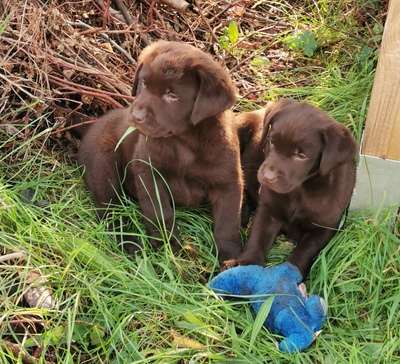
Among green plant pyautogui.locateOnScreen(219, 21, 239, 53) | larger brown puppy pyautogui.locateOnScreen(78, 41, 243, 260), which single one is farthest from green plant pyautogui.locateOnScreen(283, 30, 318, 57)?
larger brown puppy pyautogui.locateOnScreen(78, 41, 243, 260)

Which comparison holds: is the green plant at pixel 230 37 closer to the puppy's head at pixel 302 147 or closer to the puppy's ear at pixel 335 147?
the puppy's head at pixel 302 147

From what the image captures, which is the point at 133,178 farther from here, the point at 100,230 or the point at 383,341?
the point at 383,341

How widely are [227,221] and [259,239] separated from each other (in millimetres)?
202

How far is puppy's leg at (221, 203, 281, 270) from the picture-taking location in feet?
12.0

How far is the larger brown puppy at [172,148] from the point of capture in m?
3.37

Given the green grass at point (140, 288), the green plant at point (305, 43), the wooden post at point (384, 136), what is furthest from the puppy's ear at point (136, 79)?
the green plant at point (305, 43)

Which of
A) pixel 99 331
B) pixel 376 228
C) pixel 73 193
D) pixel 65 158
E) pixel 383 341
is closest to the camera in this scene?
pixel 99 331

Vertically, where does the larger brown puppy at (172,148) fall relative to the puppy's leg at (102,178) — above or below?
above

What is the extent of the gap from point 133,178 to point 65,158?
20.9 inches

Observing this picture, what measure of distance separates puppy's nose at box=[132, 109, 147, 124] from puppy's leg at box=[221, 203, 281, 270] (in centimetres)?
88

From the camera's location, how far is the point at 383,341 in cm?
315

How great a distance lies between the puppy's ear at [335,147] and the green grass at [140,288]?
470mm

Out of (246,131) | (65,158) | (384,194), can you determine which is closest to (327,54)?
(246,131)

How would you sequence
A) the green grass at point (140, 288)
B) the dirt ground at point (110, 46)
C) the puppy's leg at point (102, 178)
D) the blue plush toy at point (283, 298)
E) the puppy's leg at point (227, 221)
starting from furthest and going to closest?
1. the dirt ground at point (110, 46)
2. the puppy's leg at point (102, 178)
3. the puppy's leg at point (227, 221)
4. the blue plush toy at point (283, 298)
5. the green grass at point (140, 288)
